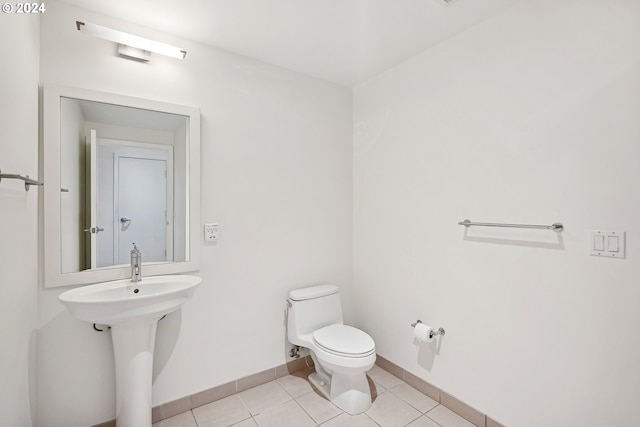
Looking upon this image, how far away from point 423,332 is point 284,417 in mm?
994

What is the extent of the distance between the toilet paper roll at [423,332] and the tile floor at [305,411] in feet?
1.38

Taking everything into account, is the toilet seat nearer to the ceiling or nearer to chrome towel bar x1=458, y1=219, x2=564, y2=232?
chrome towel bar x1=458, y1=219, x2=564, y2=232

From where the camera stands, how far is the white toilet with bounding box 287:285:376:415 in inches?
72.2

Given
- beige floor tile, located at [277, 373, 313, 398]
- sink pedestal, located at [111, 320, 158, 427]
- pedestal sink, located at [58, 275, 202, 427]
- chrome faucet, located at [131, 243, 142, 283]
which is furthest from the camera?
beige floor tile, located at [277, 373, 313, 398]

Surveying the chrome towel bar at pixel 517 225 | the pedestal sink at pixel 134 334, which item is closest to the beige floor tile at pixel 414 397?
the chrome towel bar at pixel 517 225

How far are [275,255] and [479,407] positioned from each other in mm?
1561

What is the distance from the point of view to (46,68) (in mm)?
1545

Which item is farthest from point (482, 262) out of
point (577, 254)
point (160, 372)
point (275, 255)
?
point (160, 372)

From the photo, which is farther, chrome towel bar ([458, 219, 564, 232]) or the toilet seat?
the toilet seat

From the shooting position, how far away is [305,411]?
74.7 inches

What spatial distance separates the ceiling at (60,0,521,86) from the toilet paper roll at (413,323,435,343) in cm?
183

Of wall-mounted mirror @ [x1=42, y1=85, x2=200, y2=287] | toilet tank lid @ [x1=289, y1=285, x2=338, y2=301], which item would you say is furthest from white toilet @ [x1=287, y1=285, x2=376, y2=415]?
wall-mounted mirror @ [x1=42, y1=85, x2=200, y2=287]

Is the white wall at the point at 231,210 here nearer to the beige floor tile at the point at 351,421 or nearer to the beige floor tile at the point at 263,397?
the beige floor tile at the point at 263,397

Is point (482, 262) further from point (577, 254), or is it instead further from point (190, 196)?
point (190, 196)
